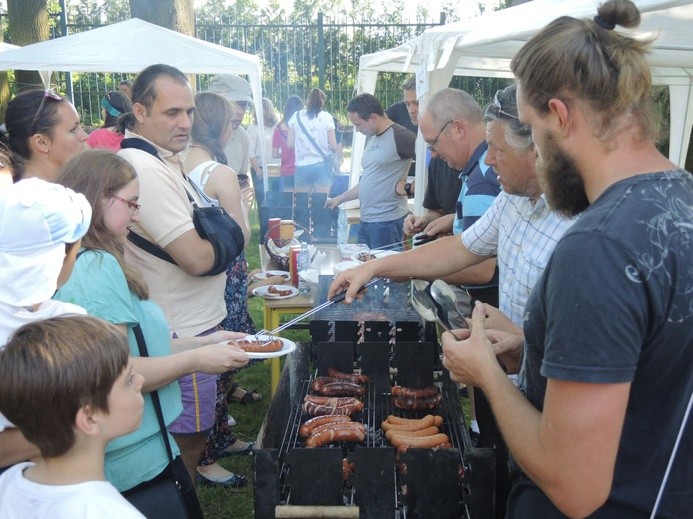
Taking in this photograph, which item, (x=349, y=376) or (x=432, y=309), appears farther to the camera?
(x=432, y=309)

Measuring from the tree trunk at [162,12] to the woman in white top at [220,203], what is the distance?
5716 mm

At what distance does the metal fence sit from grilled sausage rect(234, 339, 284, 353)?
12.8m

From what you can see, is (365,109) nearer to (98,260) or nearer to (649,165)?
(98,260)

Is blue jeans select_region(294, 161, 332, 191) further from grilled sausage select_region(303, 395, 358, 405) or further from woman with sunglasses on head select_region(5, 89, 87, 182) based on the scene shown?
grilled sausage select_region(303, 395, 358, 405)

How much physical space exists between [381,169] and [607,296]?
20.8ft

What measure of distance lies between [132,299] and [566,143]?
1.55 meters

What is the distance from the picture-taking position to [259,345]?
2.88 metres

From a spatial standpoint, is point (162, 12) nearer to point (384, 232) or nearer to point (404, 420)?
point (384, 232)

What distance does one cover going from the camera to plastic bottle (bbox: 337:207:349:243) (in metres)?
8.99

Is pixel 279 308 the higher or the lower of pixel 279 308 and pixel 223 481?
the higher

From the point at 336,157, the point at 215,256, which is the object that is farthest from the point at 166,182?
the point at 336,157

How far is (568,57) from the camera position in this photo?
55.3 inches

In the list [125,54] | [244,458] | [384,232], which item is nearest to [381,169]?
[384,232]

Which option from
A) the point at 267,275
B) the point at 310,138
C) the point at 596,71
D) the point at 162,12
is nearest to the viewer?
the point at 596,71
